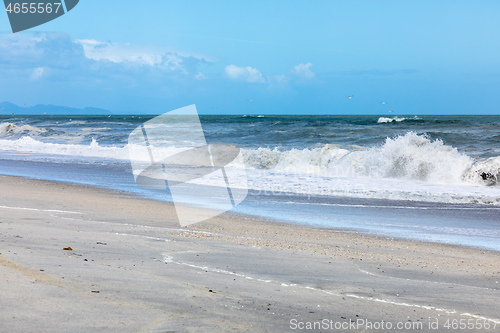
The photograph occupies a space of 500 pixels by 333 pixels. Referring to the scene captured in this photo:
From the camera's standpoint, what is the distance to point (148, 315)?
283cm

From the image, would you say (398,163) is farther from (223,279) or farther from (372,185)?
(223,279)

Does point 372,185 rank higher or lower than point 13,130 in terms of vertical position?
lower

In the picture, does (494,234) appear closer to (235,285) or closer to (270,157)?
(235,285)

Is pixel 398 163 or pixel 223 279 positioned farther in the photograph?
pixel 398 163

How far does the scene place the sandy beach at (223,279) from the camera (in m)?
2.85

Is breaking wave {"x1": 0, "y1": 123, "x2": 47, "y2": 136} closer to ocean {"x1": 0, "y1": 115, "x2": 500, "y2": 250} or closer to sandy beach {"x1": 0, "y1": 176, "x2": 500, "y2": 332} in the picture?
ocean {"x1": 0, "y1": 115, "x2": 500, "y2": 250}

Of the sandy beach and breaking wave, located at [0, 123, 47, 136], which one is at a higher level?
breaking wave, located at [0, 123, 47, 136]

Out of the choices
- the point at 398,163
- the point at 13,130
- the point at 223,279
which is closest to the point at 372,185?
the point at 398,163

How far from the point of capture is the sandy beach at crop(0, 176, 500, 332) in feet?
9.36

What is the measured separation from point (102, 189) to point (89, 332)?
979cm

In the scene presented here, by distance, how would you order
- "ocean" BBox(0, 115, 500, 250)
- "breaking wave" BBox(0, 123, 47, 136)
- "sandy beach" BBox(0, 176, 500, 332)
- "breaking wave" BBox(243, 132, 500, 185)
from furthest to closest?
1. "breaking wave" BBox(0, 123, 47, 136)
2. "breaking wave" BBox(243, 132, 500, 185)
3. "ocean" BBox(0, 115, 500, 250)
4. "sandy beach" BBox(0, 176, 500, 332)

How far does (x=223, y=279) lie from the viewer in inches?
156

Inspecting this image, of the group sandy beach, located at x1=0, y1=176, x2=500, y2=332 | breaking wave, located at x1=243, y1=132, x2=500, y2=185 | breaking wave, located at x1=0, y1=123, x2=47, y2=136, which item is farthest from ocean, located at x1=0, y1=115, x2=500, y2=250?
breaking wave, located at x1=0, y1=123, x2=47, y2=136

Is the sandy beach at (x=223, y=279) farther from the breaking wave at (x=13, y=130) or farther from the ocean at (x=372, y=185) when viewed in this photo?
the breaking wave at (x=13, y=130)
